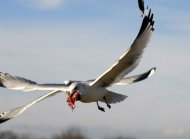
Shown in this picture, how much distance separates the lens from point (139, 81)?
13.9m

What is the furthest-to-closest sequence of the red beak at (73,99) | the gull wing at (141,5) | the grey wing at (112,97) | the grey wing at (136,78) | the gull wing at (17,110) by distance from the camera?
1. the gull wing at (17,110)
2. the grey wing at (136,78)
3. the grey wing at (112,97)
4. the red beak at (73,99)
5. the gull wing at (141,5)

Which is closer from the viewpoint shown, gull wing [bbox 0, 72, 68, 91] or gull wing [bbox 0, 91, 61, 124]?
gull wing [bbox 0, 72, 68, 91]

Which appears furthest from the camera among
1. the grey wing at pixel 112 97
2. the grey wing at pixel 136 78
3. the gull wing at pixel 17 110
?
the gull wing at pixel 17 110

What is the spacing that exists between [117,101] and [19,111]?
159 centimetres

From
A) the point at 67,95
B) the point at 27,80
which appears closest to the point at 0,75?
the point at 27,80

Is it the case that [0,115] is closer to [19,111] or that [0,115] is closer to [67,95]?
[19,111]

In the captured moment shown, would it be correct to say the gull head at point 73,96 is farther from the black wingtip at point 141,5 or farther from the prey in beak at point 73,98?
the black wingtip at point 141,5

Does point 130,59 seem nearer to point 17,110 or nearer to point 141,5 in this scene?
point 141,5

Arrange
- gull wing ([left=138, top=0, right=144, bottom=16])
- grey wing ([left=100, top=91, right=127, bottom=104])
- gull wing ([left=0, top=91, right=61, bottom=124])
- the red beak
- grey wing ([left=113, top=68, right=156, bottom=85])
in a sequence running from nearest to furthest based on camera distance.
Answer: gull wing ([left=138, top=0, right=144, bottom=16]), the red beak, grey wing ([left=100, top=91, right=127, bottom=104]), grey wing ([left=113, top=68, right=156, bottom=85]), gull wing ([left=0, top=91, right=61, bottom=124])

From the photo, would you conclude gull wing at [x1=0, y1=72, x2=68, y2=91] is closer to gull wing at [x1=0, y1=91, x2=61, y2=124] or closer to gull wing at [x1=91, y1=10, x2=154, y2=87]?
gull wing at [x1=0, y1=91, x2=61, y2=124]

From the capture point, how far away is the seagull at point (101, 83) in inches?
492

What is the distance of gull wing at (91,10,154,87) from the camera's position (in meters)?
12.4

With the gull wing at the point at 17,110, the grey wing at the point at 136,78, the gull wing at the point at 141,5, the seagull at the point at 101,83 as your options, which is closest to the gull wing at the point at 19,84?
the seagull at the point at 101,83

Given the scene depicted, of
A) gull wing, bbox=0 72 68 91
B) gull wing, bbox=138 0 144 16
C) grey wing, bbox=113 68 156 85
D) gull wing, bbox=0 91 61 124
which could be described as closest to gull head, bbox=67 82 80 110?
gull wing, bbox=0 72 68 91
